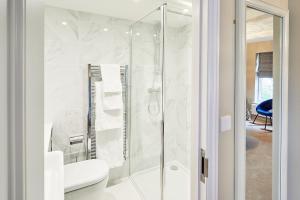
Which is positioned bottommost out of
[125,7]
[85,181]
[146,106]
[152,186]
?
[152,186]

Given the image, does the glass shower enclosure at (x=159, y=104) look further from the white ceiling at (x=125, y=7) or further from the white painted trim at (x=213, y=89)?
the white painted trim at (x=213, y=89)

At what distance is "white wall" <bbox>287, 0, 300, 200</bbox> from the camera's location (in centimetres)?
161

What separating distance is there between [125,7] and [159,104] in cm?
121

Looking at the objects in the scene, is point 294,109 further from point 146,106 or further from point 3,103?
point 3,103

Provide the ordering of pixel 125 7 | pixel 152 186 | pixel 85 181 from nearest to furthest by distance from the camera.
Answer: pixel 85 181 < pixel 125 7 < pixel 152 186

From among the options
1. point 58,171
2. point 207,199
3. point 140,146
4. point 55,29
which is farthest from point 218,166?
point 55,29

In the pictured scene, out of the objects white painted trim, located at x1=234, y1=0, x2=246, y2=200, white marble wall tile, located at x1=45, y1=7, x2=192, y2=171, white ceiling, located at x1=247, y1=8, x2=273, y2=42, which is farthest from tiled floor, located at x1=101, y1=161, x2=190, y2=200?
white ceiling, located at x1=247, y1=8, x2=273, y2=42

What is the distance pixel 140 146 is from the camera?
275 centimetres

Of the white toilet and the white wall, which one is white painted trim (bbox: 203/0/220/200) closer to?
the white wall

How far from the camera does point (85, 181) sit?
5.79 ft

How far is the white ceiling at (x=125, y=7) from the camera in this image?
2055mm

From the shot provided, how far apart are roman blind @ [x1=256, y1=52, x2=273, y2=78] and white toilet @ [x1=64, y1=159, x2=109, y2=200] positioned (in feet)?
5.39

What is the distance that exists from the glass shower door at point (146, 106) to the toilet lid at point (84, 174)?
2.39ft

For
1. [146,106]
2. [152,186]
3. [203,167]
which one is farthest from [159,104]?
[203,167]
